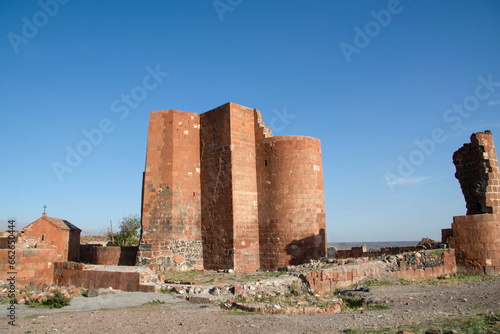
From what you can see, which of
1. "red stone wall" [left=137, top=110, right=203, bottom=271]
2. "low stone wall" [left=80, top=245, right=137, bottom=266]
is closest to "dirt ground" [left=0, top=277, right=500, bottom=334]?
"red stone wall" [left=137, top=110, right=203, bottom=271]

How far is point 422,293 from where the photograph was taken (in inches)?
376

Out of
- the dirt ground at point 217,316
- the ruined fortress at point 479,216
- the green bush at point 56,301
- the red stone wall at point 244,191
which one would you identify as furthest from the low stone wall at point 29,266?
the ruined fortress at point 479,216

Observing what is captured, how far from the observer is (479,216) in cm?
1380

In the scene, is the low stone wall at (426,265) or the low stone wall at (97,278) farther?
the low stone wall at (426,265)

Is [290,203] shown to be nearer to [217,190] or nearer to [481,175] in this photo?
[217,190]

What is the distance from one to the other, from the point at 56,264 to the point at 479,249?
14.9m

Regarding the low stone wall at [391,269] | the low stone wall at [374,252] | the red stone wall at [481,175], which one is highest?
the red stone wall at [481,175]

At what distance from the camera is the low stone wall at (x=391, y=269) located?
428 inches

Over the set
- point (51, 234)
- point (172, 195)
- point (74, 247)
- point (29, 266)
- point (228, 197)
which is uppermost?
point (172, 195)

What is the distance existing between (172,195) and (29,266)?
641cm

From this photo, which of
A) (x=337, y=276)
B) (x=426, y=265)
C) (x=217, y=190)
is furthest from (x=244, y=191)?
(x=426, y=265)

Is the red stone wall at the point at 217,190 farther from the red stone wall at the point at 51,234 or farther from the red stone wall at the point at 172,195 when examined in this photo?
the red stone wall at the point at 51,234

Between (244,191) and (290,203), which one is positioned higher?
(244,191)

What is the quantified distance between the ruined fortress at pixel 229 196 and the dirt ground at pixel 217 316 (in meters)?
6.99
